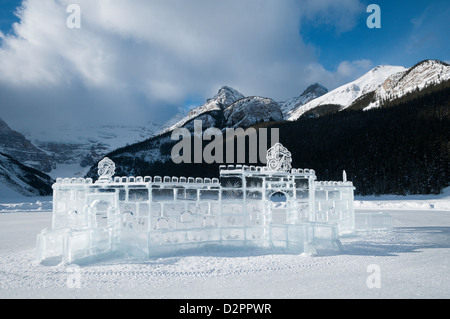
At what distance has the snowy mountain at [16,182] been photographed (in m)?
84.4

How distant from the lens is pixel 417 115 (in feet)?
244

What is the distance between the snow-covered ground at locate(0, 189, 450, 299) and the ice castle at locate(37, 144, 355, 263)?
83 cm

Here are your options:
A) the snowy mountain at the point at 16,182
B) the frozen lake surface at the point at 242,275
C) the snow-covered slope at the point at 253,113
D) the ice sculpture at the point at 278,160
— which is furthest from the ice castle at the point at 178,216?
the snow-covered slope at the point at 253,113

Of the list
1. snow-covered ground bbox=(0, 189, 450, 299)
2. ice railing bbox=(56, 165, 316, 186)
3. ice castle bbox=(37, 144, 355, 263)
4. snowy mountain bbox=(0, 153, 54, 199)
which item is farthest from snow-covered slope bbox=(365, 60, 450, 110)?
snowy mountain bbox=(0, 153, 54, 199)

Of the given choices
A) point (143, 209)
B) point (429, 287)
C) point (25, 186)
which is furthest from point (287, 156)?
point (25, 186)

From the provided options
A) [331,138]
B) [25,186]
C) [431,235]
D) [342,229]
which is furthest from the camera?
[25,186]

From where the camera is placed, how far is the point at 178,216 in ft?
46.7

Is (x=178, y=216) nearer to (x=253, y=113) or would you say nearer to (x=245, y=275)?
(x=245, y=275)

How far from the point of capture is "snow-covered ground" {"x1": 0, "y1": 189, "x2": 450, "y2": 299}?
8227mm

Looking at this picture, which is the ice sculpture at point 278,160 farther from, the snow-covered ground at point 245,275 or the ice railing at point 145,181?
the snow-covered ground at point 245,275

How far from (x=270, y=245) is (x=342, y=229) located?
6486 mm

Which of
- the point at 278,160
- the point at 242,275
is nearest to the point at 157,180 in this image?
the point at 242,275
